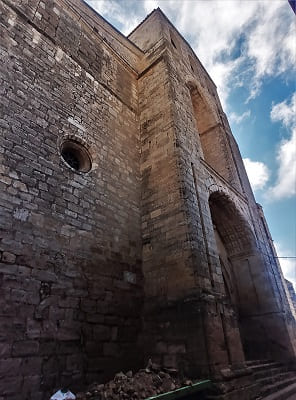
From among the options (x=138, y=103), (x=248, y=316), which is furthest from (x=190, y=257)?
(x=138, y=103)

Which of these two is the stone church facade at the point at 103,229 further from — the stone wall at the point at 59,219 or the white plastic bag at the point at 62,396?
the white plastic bag at the point at 62,396

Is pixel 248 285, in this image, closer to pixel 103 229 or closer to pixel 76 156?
pixel 103 229

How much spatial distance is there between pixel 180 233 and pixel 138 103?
189 inches

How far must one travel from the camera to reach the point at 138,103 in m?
8.19

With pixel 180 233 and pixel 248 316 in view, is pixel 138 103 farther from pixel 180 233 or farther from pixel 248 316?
pixel 248 316

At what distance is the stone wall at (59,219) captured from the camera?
11.5ft

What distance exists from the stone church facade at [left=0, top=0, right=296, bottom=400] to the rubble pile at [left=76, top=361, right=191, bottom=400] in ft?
1.01

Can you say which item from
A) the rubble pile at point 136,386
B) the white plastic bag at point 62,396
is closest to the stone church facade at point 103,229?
the rubble pile at point 136,386

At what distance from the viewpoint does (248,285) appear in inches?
324

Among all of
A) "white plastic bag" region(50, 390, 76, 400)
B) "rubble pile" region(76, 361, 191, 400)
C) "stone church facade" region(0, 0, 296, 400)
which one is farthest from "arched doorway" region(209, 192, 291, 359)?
"white plastic bag" region(50, 390, 76, 400)

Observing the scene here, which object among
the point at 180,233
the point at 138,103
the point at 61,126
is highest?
the point at 138,103

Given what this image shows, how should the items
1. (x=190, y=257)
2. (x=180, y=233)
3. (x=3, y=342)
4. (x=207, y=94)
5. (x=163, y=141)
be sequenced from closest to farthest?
(x=3, y=342)
(x=190, y=257)
(x=180, y=233)
(x=163, y=141)
(x=207, y=94)

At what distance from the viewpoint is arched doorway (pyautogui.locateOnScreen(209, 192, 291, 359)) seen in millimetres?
7318

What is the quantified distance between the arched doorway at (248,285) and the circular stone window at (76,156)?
4.04 meters
